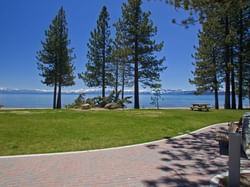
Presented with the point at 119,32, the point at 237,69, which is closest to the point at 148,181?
the point at 237,69

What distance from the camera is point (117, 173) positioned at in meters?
5.41

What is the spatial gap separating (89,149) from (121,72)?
2544cm

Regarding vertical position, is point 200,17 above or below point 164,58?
below

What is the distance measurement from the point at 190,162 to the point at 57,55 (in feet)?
88.6

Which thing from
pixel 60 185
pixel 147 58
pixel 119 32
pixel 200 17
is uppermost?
pixel 119 32

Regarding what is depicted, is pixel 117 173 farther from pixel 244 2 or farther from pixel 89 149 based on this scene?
pixel 244 2

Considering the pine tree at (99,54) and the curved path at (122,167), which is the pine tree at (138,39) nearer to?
the pine tree at (99,54)

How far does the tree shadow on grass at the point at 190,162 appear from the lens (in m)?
5.00

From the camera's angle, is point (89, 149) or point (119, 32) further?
point (119, 32)

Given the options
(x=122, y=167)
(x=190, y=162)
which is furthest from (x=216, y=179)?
(x=122, y=167)

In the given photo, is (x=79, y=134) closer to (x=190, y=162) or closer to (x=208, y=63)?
(x=190, y=162)

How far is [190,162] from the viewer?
6.33m

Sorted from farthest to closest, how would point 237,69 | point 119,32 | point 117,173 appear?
point 119,32
point 237,69
point 117,173

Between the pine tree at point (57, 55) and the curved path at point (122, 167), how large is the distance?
2472 cm
